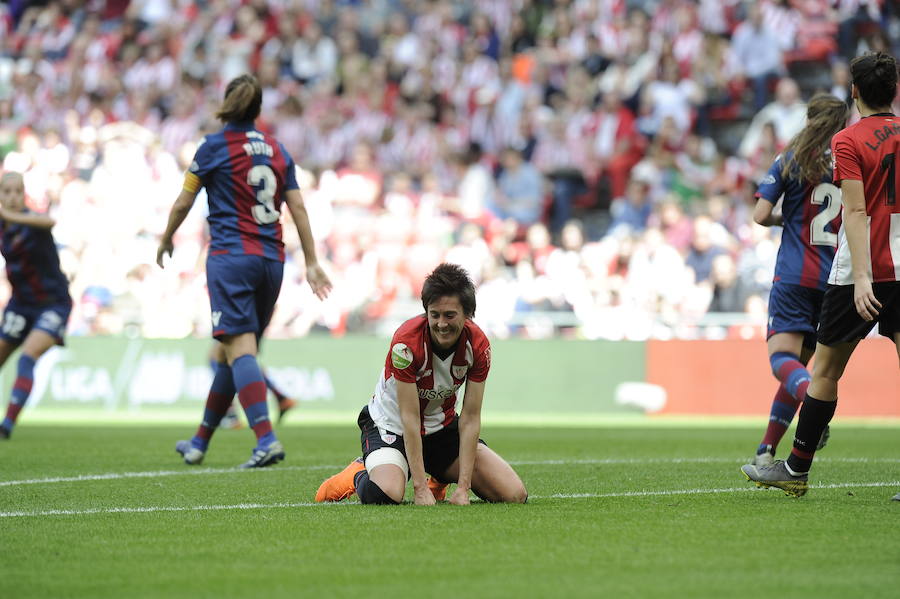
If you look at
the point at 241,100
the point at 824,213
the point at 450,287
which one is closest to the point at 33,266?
the point at 241,100

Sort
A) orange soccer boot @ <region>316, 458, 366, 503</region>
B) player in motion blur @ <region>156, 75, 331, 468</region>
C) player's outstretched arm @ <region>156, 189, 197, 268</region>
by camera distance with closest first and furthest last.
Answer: orange soccer boot @ <region>316, 458, 366, 503</region>, player's outstretched arm @ <region>156, 189, 197, 268</region>, player in motion blur @ <region>156, 75, 331, 468</region>

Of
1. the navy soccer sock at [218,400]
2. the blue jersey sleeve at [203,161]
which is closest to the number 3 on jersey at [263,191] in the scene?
the blue jersey sleeve at [203,161]

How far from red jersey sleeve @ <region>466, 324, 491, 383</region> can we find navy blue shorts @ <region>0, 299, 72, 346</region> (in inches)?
242

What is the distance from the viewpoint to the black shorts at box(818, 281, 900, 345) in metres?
6.05

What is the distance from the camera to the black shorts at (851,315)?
6055 mm

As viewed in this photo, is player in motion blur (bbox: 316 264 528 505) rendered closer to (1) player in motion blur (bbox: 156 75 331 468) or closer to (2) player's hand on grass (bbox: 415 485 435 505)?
(2) player's hand on grass (bbox: 415 485 435 505)

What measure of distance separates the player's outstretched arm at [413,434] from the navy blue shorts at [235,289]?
246cm

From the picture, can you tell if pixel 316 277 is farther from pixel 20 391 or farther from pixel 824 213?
pixel 20 391

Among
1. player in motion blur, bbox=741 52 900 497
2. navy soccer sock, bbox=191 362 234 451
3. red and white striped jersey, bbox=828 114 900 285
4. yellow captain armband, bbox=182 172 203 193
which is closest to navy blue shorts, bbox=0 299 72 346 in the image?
navy soccer sock, bbox=191 362 234 451

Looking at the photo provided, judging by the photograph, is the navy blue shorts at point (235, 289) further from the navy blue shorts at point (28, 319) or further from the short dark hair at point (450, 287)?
the navy blue shorts at point (28, 319)

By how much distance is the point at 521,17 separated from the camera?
21.9 metres

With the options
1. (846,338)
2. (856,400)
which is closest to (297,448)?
(846,338)

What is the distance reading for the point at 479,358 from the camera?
20.8 feet

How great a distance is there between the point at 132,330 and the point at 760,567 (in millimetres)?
14408
